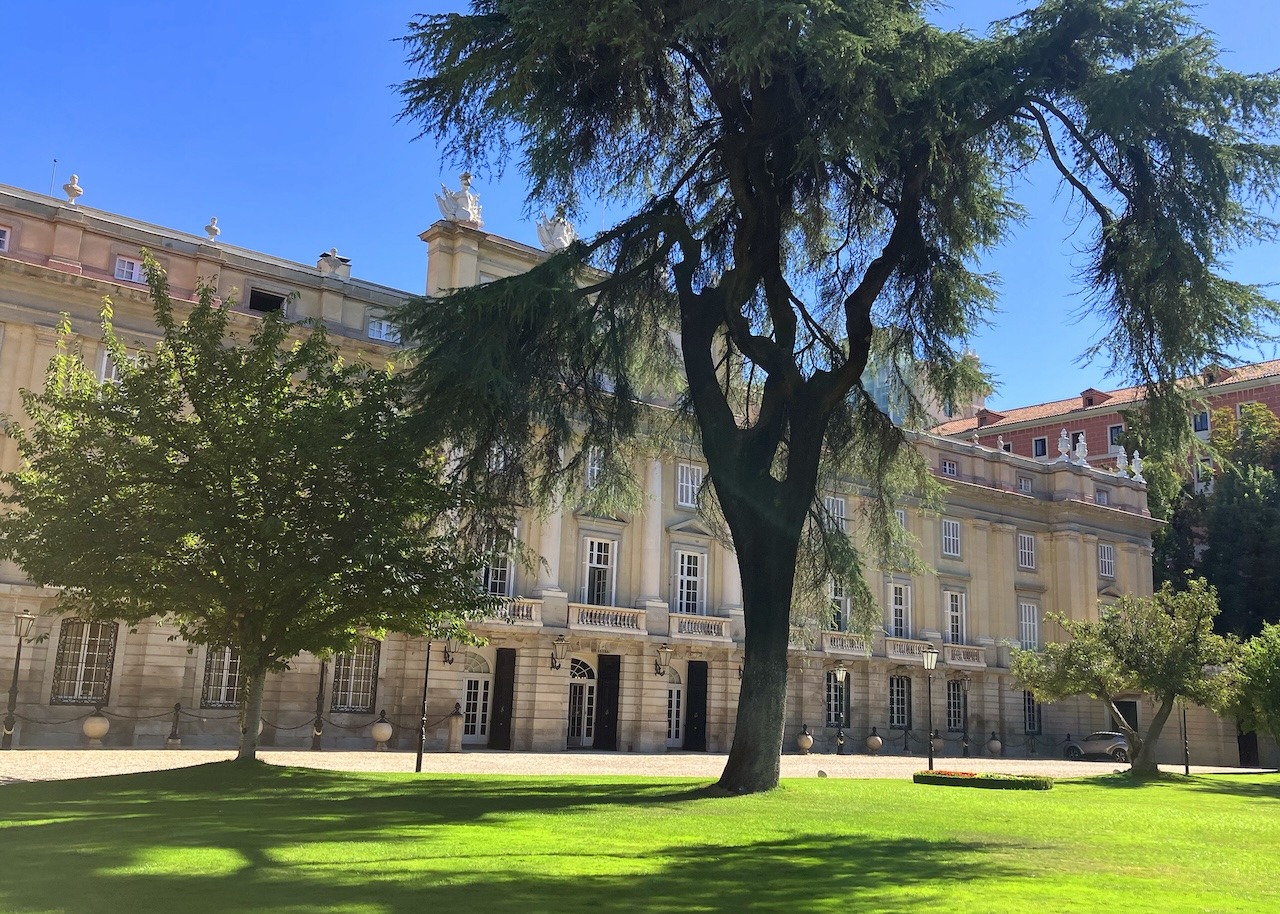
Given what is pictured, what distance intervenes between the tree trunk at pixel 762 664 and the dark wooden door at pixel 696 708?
23.5m

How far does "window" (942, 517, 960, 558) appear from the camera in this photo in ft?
166

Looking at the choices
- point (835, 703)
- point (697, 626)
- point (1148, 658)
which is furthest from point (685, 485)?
point (1148, 658)

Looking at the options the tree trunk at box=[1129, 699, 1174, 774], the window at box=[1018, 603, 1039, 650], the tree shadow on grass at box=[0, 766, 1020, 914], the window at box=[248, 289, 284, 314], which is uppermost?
the window at box=[248, 289, 284, 314]

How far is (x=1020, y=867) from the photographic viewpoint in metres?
10.9

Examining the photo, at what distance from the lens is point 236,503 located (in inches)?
698

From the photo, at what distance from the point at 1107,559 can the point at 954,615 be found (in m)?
10.8

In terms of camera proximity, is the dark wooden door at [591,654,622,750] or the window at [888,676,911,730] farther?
the window at [888,676,911,730]

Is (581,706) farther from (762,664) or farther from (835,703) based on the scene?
(762,664)

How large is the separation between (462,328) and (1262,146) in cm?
1139

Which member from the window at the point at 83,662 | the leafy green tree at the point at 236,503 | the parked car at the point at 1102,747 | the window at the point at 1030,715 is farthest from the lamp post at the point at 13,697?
the window at the point at 1030,715

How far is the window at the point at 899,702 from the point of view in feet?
155

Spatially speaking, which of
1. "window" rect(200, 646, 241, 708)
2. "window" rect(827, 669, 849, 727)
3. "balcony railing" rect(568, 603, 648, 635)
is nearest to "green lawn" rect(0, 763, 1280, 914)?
"window" rect(200, 646, 241, 708)

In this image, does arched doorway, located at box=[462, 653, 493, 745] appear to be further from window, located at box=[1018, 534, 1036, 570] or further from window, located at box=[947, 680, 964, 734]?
window, located at box=[1018, 534, 1036, 570]

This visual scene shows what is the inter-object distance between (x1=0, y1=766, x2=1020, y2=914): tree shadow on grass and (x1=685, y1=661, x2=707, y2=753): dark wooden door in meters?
25.1
